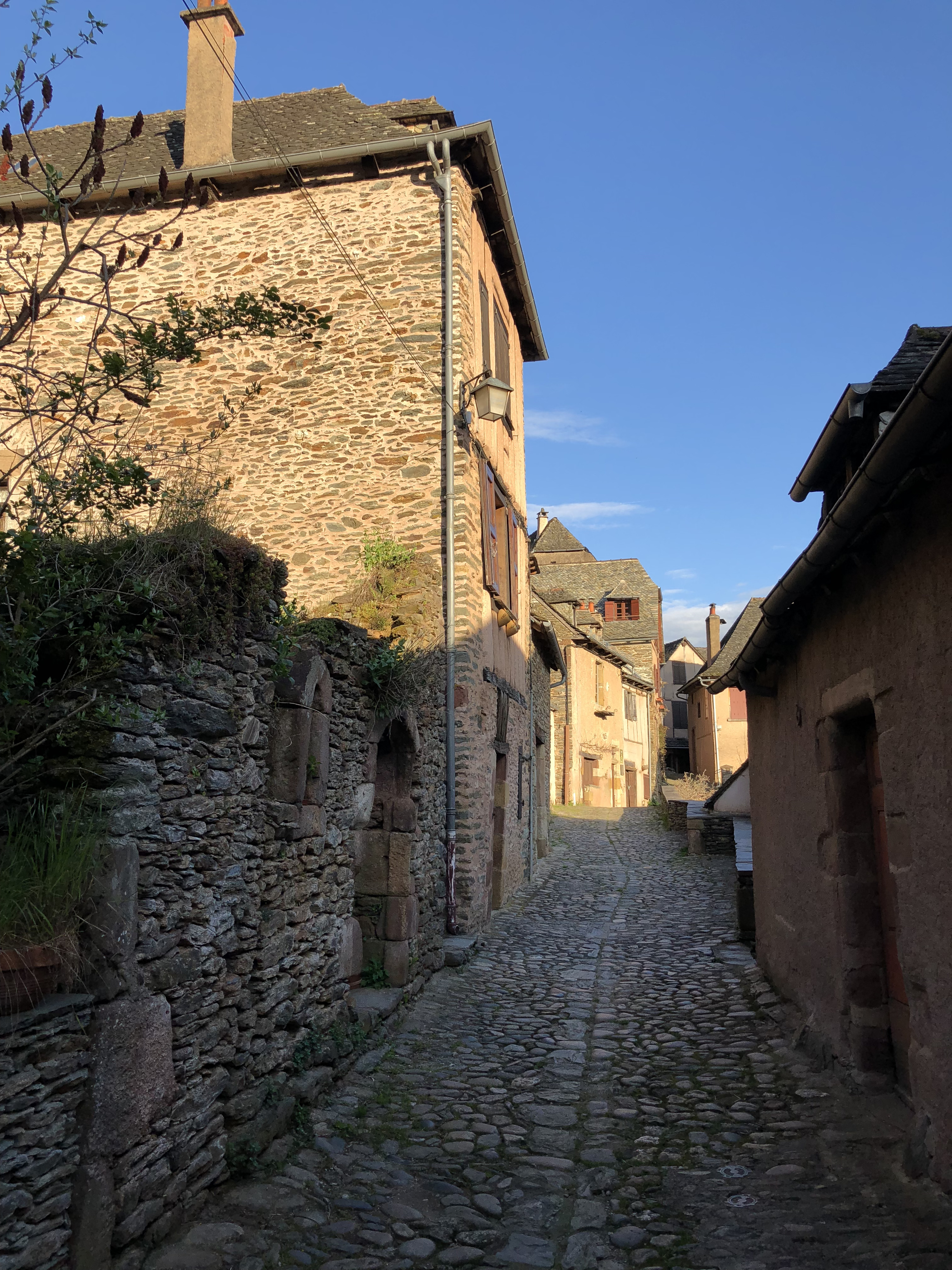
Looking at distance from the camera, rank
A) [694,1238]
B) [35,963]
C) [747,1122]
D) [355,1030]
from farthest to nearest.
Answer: [355,1030]
[747,1122]
[694,1238]
[35,963]

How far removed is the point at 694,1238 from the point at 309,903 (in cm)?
252

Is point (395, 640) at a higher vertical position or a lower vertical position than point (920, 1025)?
higher

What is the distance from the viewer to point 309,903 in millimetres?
5215

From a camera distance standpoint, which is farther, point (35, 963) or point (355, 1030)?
point (355, 1030)

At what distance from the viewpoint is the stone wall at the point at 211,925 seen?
323 centimetres

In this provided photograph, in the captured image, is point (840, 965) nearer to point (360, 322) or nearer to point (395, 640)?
point (395, 640)

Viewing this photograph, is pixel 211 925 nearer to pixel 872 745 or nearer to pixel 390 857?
pixel 390 857

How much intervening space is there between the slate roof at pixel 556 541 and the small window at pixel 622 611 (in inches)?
120

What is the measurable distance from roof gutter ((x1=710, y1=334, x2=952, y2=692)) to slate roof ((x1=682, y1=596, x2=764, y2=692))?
47.8 feet

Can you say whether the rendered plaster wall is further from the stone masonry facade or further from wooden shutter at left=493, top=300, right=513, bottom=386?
wooden shutter at left=493, top=300, right=513, bottom=386

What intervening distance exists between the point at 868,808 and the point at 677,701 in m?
46.0

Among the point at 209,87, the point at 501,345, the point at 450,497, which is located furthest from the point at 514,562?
the point at 209,87

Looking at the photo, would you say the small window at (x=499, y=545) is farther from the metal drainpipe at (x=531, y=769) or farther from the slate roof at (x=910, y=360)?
the slate roof at (x=910, y=360)

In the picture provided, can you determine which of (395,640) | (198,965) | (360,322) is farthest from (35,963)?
(360,322)
